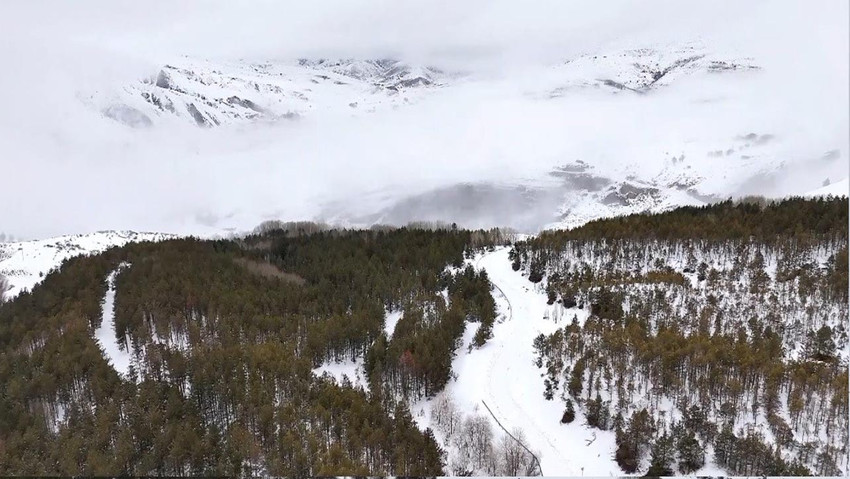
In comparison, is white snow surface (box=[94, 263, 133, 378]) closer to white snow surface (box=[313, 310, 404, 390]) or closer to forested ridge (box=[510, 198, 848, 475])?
white snow surface (box=[313, 310, 404, 390])

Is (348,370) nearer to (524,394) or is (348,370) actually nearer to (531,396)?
(524,394)

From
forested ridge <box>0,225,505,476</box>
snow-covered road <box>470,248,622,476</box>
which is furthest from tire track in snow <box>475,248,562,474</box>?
forested ridge <box>0,225,505,476</box>

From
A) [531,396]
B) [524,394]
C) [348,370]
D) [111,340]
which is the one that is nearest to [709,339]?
[531,396]

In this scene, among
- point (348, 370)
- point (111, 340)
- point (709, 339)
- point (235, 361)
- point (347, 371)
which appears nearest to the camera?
point (709, 339)

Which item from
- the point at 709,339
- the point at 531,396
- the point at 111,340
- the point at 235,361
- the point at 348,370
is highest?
the point at 709,339

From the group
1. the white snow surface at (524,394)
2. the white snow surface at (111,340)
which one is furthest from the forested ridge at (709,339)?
the white snow surface at (111,340)

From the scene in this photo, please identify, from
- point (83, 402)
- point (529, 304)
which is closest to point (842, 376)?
point (529, 304)
